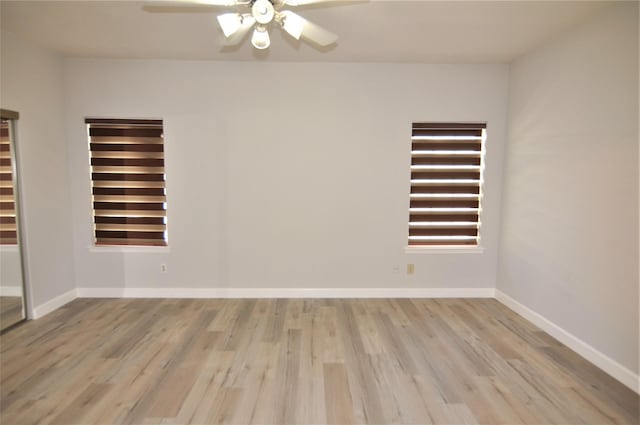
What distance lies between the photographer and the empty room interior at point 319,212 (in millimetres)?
2434

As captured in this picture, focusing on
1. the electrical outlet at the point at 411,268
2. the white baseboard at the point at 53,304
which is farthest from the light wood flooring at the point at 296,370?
the electrical outlet at the point at 411,268

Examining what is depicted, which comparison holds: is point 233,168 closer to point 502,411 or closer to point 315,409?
point 315,409

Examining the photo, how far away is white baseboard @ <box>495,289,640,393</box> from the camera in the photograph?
8.15 ft

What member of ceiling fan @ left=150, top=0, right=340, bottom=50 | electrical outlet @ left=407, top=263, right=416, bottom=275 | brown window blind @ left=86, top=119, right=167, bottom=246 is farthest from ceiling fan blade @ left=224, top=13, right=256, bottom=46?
electrical outlet @ left=407, top=263, right=416, bottom=275

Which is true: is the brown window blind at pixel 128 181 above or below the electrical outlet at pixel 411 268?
above

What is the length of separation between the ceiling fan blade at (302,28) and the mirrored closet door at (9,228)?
9.64 feet

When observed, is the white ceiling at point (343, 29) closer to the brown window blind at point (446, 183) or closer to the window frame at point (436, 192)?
the window frame at point (436, 192)

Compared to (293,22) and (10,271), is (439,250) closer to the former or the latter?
(293,22)

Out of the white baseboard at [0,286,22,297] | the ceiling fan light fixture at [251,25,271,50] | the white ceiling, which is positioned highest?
the white ceiling

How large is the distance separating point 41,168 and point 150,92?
55.8 inches

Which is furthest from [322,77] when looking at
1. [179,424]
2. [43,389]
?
[43,389]

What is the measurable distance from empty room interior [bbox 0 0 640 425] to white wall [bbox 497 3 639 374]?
0.07ft

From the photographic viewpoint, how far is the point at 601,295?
8.96 ft

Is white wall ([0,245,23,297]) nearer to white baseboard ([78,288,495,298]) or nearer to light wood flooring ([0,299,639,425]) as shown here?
light wood flooring ([0,299,639,425])
